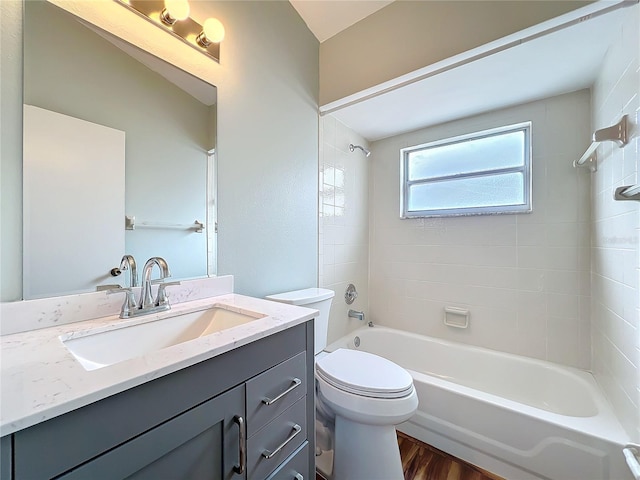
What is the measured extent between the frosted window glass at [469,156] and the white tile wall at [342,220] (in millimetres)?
479

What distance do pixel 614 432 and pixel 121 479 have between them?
177cm

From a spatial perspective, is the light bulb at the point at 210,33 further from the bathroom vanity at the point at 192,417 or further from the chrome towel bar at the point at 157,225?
the bathroom vanity at the point at 192,417

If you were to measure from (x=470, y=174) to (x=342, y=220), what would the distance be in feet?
3.51

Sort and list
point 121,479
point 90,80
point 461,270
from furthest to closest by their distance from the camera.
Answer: point 461,270 < point 90,80 < point 121,479

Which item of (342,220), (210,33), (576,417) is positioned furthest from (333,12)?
(576,417)

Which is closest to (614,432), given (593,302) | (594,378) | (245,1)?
(594,378)

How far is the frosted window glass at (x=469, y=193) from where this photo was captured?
76.5 inches

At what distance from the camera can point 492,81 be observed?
5.23 feet

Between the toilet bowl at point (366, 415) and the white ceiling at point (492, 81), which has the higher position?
the white ceiling at point (492, 81)

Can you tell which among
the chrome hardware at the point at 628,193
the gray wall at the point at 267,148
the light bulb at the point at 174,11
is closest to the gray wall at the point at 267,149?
the gray wall at the point at 267,148

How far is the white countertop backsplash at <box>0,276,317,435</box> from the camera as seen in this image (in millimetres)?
437

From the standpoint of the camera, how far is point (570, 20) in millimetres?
1155

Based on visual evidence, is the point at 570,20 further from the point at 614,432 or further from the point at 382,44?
the point at 614,432

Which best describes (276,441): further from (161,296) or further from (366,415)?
(161,296)
